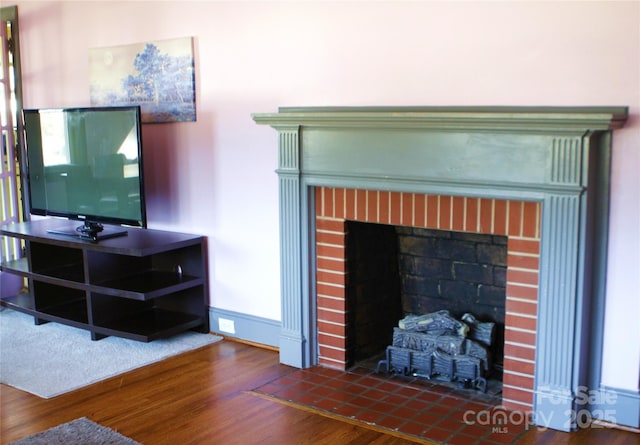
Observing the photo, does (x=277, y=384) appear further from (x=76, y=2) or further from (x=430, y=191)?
(x=76, y=2)

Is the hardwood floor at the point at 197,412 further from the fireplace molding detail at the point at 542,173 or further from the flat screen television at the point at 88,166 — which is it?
the flat screen television at the point at 88,166

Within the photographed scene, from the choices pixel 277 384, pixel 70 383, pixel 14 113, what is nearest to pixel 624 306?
pixel 277 384

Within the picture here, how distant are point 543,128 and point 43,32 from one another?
3.64m

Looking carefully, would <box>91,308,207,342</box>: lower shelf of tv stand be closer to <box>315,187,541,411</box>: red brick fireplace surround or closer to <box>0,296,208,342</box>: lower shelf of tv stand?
<box>0,296,208,342</box>: lower shelf of tv stand

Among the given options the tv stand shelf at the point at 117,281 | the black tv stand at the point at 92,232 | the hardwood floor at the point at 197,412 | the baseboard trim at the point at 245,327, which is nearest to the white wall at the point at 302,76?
the baseboard trim at the point at 245,327

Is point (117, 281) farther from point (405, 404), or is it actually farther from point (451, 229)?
point (451, 229)

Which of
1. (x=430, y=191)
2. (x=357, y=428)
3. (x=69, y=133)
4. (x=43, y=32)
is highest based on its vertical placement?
(x=43, y=32)

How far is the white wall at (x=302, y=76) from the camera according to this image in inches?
108

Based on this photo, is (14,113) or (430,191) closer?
(430,191)

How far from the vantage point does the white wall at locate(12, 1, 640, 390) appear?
275 cm

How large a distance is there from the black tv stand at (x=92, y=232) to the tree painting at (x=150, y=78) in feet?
2.31

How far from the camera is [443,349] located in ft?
11.0

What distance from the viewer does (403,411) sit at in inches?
118

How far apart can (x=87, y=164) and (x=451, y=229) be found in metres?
2.26
